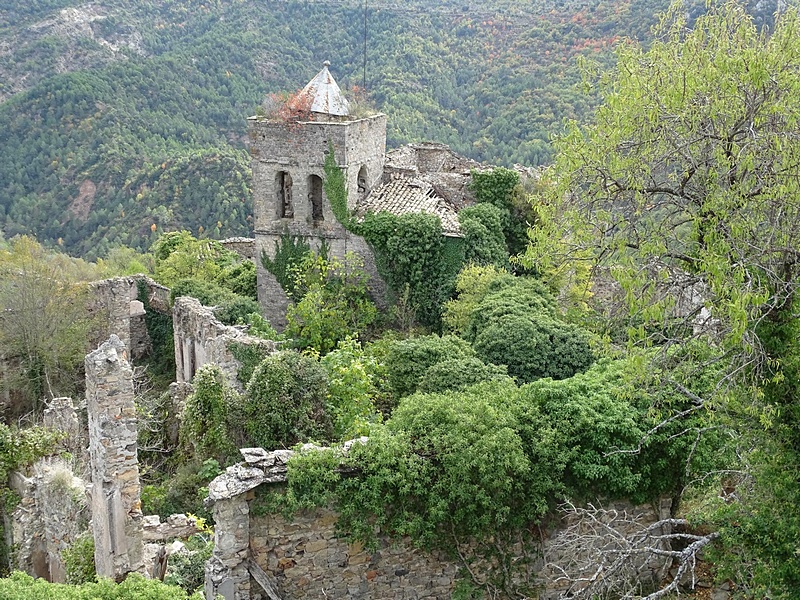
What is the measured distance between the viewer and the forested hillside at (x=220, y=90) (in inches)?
1307

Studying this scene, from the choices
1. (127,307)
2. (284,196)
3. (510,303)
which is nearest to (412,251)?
(284,196)

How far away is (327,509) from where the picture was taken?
29.8ft

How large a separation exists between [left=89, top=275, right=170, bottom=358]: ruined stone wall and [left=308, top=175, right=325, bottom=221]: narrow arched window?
5379 mm

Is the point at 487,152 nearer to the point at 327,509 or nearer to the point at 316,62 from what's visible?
the point at 316,62

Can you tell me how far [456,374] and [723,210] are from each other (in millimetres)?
6300

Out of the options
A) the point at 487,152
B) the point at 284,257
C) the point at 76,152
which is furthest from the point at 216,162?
the point at 284,257

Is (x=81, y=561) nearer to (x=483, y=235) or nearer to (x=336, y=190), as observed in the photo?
(x=336, y=190)

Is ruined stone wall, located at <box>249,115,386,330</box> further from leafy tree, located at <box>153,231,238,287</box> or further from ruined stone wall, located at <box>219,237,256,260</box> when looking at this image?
ruined stone wall, located at <box>219,237,256,260</box>

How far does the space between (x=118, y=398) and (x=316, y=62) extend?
35367 mm

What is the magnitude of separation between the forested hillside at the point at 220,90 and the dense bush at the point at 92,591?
77.5 ft

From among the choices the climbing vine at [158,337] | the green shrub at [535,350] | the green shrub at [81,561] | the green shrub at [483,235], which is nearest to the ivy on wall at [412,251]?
the green shrub at [483,235]

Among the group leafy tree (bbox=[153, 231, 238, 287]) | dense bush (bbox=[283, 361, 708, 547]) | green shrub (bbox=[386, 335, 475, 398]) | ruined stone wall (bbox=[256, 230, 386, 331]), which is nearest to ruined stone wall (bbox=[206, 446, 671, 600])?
dense bush (bbox=[283, 361, 708, 547])

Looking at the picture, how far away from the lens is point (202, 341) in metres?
17.2

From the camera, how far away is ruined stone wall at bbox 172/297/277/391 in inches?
570
